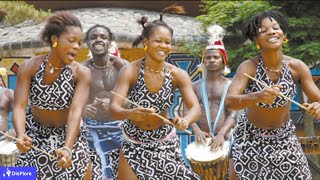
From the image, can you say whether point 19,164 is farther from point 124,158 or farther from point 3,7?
point 3,7

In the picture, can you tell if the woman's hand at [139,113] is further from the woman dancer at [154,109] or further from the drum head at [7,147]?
the drum head at [7,147]

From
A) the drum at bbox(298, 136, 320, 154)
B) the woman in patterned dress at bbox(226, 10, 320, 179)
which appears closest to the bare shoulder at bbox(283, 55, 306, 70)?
the woman in patterned dress at bbox(226, 10, 320, 179)

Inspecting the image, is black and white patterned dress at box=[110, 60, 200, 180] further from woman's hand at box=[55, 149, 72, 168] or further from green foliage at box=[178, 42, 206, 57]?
green foliage at box=[178, 42, 206, 57]

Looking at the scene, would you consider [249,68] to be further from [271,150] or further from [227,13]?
[227,13]

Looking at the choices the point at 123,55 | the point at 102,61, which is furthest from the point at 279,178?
the point at 123,55

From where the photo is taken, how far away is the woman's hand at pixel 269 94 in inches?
238

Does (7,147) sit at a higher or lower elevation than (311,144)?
lower

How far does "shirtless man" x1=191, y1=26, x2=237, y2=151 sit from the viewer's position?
8.25 m

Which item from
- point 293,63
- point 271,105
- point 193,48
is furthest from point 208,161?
point 193,48

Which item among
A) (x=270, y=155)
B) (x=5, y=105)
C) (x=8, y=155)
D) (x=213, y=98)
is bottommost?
(x=8, y=155)

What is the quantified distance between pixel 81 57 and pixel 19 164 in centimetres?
621

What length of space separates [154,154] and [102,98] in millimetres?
1949

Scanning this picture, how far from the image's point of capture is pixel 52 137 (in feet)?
20.9

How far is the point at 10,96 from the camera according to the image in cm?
941
